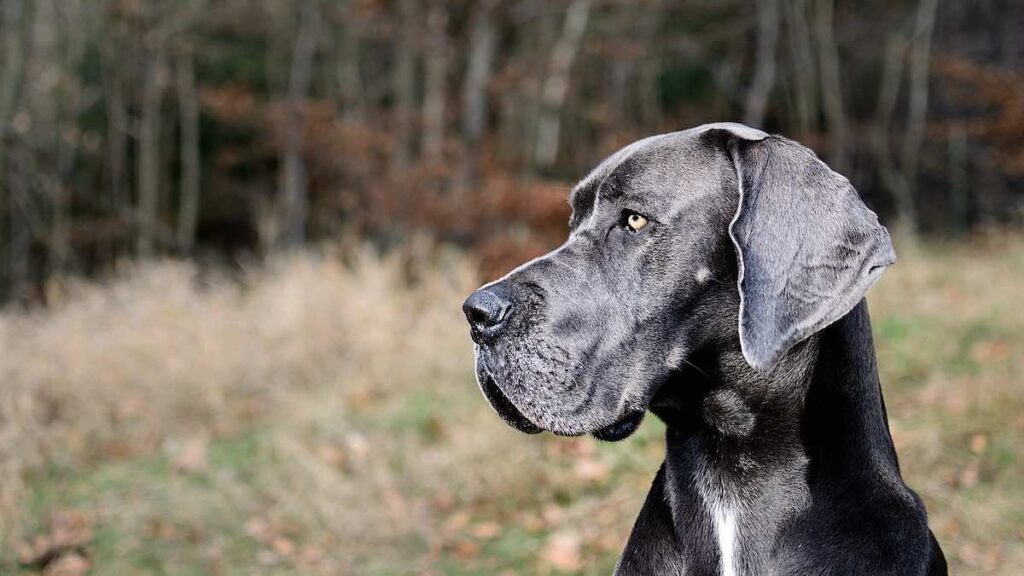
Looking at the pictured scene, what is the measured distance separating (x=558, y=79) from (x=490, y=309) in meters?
14.8

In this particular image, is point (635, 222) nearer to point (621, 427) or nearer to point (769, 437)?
point (621, 427)

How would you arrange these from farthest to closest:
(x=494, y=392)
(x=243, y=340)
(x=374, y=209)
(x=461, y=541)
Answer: (x=374, y=209) < (x=243, y=340) < (x=461, y=541) < (x=494, y=392)

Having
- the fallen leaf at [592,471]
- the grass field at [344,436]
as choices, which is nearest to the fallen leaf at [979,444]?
the grass field at [344,436]

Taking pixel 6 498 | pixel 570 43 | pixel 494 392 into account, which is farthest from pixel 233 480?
pixel 570 43

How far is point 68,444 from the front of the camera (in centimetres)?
749

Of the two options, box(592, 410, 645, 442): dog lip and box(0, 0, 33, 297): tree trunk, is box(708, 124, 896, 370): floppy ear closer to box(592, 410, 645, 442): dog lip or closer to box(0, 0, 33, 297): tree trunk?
box(592, 410, 645, 442): dog lip

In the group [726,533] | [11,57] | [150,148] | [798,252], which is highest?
[798,252]

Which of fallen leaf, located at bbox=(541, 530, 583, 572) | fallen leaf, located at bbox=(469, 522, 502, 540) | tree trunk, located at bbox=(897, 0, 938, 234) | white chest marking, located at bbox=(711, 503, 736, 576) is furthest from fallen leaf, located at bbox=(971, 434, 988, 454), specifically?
tree trunk, located at bbox=(897, 0, 938, 234)

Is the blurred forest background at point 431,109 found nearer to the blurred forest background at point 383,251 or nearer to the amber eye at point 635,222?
the blurred forest background at point 383,251

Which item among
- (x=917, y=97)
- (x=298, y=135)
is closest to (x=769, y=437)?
(x=298, y=135)

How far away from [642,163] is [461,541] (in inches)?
144

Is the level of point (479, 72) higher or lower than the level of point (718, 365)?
lower

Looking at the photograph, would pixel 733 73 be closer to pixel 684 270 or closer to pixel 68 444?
pixel 68 444

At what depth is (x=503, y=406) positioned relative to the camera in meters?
2.66
